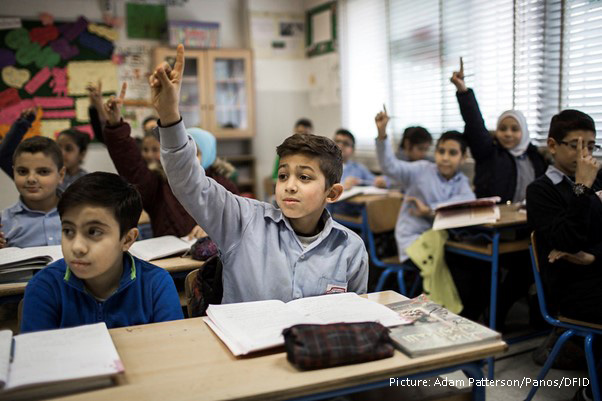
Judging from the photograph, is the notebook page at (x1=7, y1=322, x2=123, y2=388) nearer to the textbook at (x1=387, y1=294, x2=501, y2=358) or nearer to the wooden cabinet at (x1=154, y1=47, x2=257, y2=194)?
the textbook at (x1=387, y1=294, x2=501, y2=358)

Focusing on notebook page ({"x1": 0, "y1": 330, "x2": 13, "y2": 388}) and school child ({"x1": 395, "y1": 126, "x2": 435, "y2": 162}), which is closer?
notebook page ({"x1": 0, "y1": 330, "x2": 13, "y2": 388})

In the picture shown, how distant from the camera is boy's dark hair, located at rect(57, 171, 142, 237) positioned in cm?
134

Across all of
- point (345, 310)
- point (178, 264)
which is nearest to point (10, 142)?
point (178, 264)

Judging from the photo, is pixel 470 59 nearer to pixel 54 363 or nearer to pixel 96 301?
pixel 96 301

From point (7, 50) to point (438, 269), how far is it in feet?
14.9

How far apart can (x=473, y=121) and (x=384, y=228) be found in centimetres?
Answer: 87

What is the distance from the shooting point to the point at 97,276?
4.58ft

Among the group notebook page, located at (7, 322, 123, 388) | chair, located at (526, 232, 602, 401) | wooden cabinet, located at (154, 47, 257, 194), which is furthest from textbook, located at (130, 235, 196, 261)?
wooden cabinet, located at (154, 47, 257, 194)

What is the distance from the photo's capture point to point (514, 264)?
3156 millimetres

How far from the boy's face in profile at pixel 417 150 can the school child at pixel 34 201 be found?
8.87ft

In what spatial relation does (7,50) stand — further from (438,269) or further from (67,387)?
(67,387)

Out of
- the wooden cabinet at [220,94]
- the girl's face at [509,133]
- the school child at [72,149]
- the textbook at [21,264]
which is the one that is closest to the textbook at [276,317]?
the textbook at [21,264]

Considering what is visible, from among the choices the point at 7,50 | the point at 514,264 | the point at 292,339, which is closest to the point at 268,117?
the point at 7,50

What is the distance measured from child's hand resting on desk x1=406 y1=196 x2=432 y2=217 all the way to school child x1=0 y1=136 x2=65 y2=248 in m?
1.98
